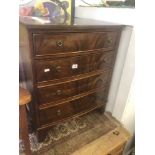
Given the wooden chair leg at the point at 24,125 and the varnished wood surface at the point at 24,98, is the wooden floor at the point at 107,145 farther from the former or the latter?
the varnished wood surface at the point at 24,98

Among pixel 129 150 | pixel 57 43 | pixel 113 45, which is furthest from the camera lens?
pixel 129 150

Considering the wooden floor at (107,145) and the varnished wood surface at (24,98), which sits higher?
the varnished wood surface at (24,98)

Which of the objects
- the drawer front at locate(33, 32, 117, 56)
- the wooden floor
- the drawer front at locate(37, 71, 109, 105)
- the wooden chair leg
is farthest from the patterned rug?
the drawer front at locate(33, 32, 117, 56)

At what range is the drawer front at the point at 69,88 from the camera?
103 cm

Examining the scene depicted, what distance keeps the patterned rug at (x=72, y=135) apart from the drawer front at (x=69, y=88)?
1.25 ft

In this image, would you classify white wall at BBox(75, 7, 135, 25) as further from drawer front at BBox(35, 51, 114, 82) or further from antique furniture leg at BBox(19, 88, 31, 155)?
antique furniture leg at BBox(19, 88, 31, 155)

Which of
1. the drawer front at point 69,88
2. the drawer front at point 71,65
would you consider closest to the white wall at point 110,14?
the drawer front at point 71,65

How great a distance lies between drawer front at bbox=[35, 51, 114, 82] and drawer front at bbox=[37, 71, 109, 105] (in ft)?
0.23
